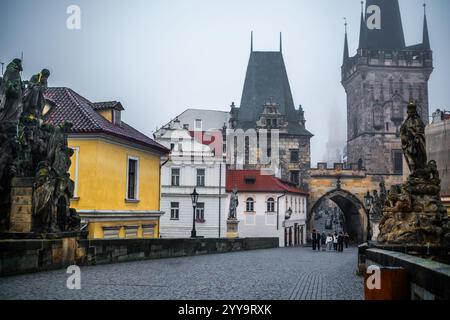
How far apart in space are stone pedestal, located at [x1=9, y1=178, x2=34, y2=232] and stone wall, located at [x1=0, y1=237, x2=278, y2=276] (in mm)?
672

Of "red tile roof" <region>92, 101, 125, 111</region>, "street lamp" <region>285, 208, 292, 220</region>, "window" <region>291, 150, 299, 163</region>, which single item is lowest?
"street lamp" <region>285, 208, 292, 220</region>

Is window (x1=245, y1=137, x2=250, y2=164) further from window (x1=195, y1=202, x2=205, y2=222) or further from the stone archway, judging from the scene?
window (x1=195, y1=202, x2=205, y2=222)

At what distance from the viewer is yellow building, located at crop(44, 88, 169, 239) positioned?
19797mm

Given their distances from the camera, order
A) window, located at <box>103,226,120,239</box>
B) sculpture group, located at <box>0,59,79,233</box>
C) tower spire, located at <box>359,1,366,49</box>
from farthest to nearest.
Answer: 1. tower spire, located at <box>359,1,366,49</box>
2. window, located at <box>103,226,120,239</box>
3. sculpture group, located at <box>0,59,79,233</box>

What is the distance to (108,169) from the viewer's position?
20625mm

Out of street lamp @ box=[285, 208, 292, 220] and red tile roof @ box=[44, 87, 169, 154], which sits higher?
red tile roof @ box=[44, 87, 169, 154]

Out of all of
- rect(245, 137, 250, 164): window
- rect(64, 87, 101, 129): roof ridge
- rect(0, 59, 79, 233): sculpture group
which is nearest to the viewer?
rect(0, 59, 79, 233): sculpture group

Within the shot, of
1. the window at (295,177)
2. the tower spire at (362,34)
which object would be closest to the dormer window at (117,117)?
the window at (295,177)

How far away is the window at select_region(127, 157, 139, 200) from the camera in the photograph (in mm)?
22750

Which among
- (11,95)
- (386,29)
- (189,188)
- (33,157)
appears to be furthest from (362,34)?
(11,95)

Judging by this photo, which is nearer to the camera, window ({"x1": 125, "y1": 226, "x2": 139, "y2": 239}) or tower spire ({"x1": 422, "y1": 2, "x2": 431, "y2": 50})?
window ({"x1": 125, "y1": 226, "x2": 139, "y2": 239})

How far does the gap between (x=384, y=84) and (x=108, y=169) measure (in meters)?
48.9

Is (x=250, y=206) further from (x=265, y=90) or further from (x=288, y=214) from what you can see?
(x=265, y=90)

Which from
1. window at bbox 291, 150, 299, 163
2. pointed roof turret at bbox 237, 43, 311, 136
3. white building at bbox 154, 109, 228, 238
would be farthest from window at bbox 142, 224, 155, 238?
pointed roof turret at bbox 237, 43, 311, 136
